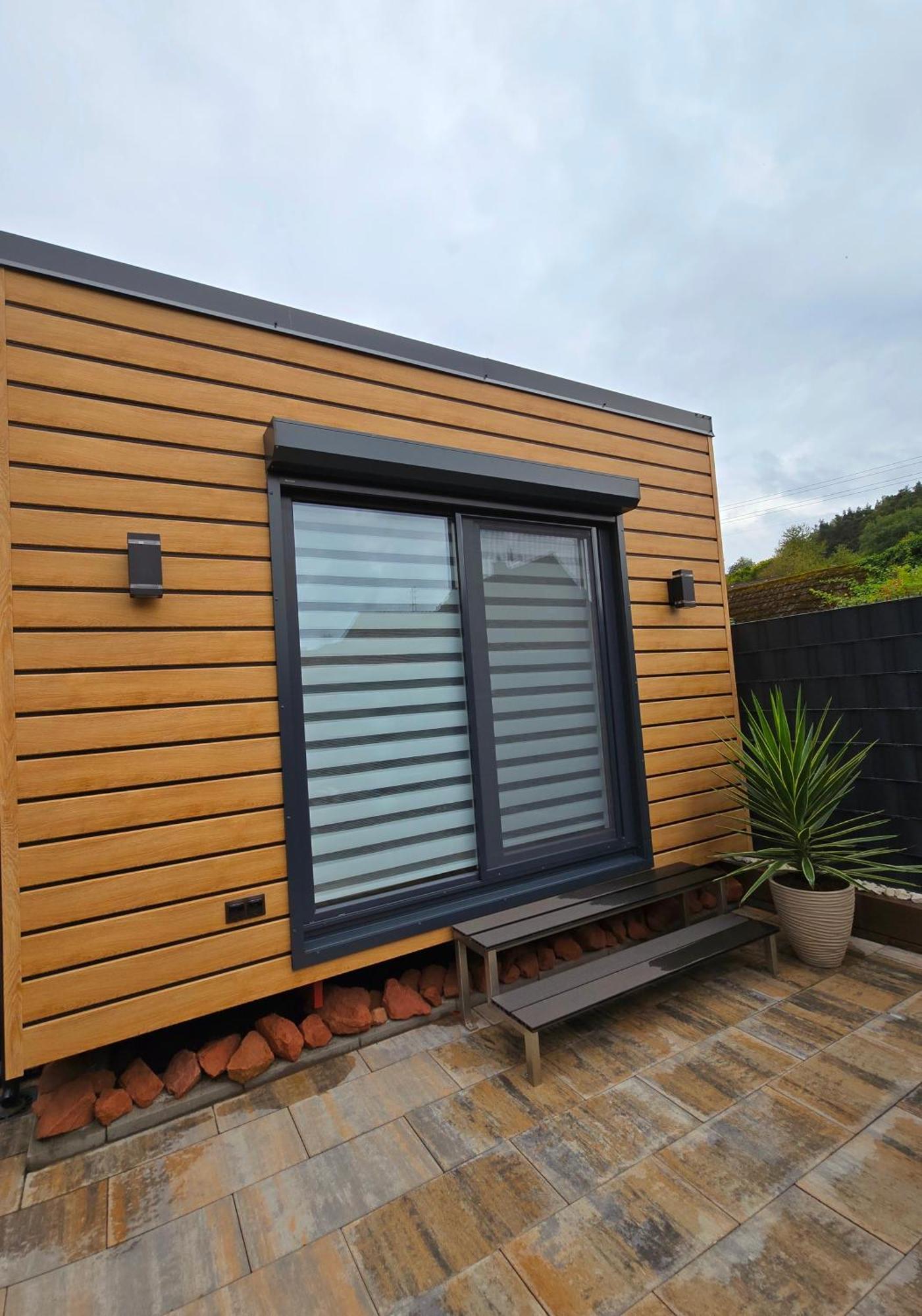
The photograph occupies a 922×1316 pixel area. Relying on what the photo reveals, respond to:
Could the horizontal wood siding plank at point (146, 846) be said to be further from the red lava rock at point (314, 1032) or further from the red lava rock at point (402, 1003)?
the red lava rock at point (402, 1003)

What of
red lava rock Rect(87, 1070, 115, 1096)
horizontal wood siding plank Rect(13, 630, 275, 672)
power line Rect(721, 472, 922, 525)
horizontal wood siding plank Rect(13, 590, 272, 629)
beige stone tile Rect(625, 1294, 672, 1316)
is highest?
power line Rect(721, 472, 922, 525)

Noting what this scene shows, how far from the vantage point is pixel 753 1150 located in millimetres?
1550

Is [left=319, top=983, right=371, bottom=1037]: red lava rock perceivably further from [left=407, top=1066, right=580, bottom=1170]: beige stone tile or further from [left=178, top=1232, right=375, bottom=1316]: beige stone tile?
[left=178, top=1232, right=375, bottom=1316]: beige stone tile

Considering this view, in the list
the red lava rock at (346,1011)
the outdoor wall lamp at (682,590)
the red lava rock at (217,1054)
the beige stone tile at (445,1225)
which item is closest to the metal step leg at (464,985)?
the red lava rock at (346,1011)

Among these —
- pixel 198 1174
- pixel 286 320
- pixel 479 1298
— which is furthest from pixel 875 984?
pixel 286 320

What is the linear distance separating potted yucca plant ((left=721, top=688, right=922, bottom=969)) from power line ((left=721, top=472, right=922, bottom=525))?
90.4 ft

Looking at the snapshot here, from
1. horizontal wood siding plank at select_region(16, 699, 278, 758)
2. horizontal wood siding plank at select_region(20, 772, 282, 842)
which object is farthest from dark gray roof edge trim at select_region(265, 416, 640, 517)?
horizontal wood siding plank at select_region(20, 772, 282, 842)

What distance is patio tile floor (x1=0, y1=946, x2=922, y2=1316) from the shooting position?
122 centimetres

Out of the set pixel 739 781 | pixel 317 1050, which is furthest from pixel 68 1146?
pixel 739 781

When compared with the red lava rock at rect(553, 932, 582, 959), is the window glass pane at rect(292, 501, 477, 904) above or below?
above

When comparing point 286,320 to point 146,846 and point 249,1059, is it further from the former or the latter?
point 249,1059

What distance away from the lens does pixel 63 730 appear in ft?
6.00

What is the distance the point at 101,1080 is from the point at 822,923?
281cm

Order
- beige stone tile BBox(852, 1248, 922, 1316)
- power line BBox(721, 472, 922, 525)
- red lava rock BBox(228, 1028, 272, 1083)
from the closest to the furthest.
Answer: beige stone tile BBox(852, 1248, 922, 1316) → red lava rock BBox(228, 1028, 272, 1083) → power line BBox(721, 472, 922, 525)
